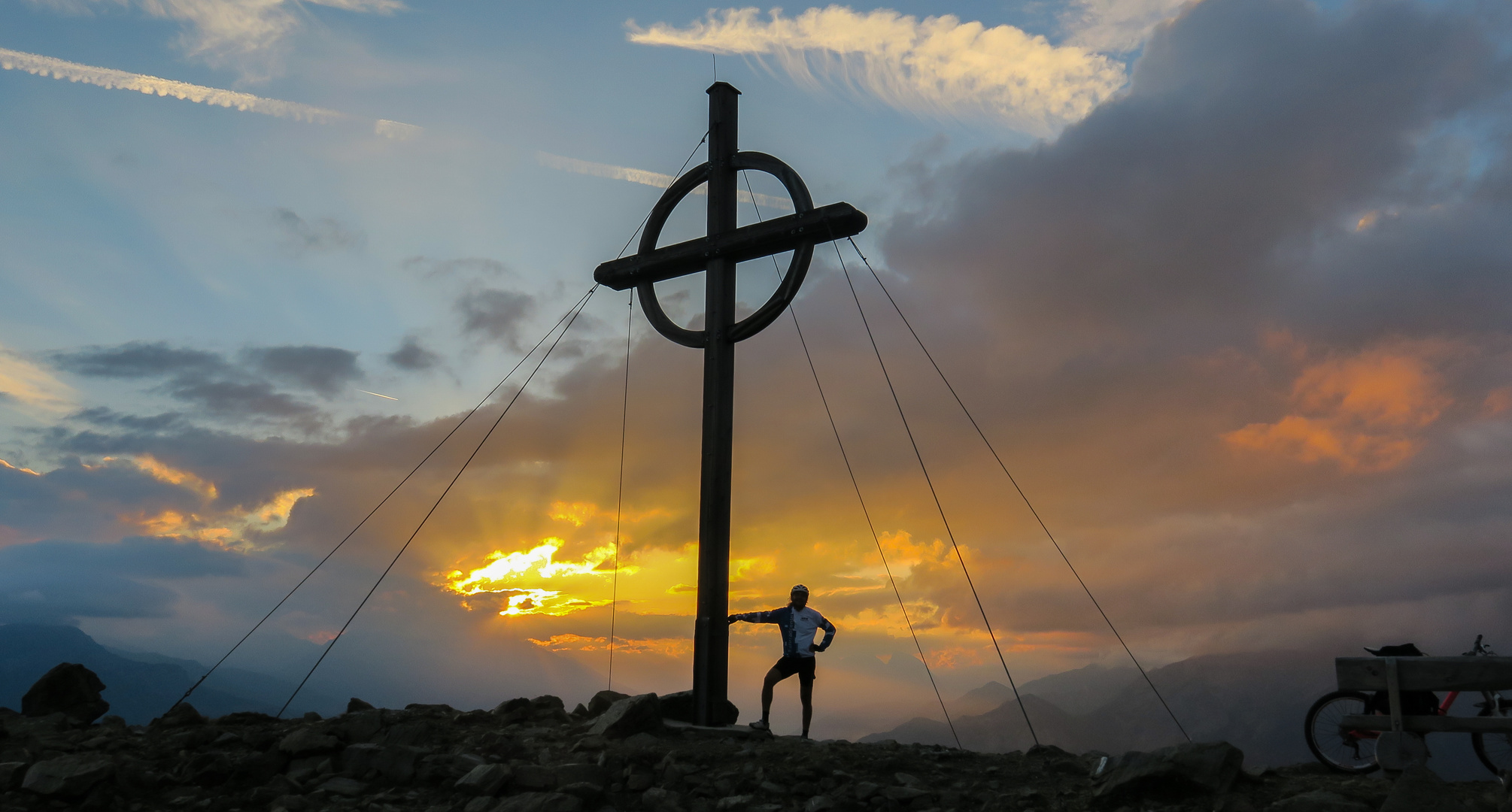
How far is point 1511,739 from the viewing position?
9.82 metres

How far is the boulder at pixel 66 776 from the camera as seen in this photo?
8648mm

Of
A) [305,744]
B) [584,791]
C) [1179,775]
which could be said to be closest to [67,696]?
[305,744]

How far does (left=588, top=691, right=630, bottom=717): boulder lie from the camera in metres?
12.8

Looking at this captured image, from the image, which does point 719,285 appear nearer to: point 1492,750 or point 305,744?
point 305,744

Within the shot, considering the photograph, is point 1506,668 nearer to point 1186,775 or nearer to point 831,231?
point 1186,775

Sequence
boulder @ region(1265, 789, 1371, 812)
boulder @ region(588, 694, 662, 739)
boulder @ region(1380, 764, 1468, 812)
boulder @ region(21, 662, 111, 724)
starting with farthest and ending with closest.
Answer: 1. boulder @ region(21, 662, 111, 724)
2. boulder @ region(588, 694, 662, 739)
3. boulder @ region(1265, 789, 1371, 812)
4. boulder @ region(1380, 764, 1468, 812)

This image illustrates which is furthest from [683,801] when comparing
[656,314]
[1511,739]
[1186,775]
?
[1511,739]

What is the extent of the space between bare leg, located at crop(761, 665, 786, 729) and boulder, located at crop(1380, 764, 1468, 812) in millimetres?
6777

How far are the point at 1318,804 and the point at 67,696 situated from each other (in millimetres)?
14587

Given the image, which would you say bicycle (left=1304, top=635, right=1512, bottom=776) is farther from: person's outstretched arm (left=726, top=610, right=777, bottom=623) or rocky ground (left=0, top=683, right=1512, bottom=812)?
person's outstretched arm (left=726, top=610, right=777, bottom=623)

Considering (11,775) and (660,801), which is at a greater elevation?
(11,775)

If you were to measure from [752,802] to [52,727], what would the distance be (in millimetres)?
8820

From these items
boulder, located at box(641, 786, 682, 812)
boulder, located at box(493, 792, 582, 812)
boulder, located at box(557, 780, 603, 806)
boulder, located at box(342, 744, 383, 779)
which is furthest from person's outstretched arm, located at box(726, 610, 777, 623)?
boulder, located at box(342, 744, 383, 779)

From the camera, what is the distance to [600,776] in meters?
9.16
